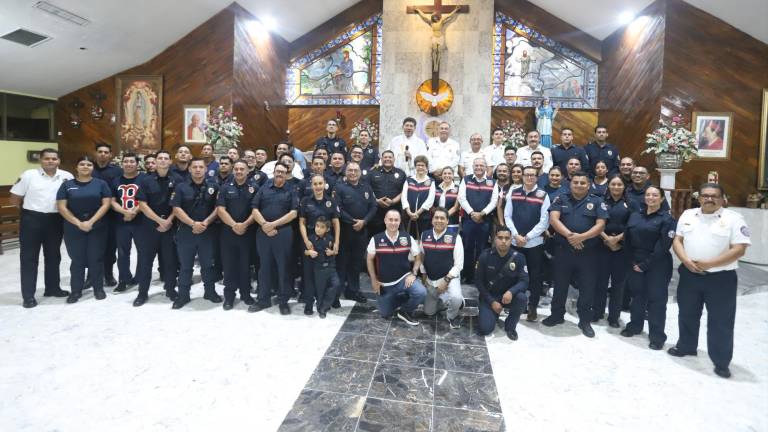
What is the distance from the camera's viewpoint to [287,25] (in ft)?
32.4

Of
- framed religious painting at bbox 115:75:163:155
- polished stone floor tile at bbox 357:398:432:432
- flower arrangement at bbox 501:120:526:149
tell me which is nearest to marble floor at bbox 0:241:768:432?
polished stone floor tile at bbox 357:398:432:432

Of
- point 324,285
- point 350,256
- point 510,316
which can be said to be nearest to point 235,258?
point 324,285

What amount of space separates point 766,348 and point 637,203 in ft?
5.52

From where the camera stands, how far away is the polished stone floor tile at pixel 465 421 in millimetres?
2389

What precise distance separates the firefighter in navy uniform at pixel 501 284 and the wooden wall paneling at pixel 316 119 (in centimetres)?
706

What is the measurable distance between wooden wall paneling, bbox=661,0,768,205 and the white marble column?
11.6ft

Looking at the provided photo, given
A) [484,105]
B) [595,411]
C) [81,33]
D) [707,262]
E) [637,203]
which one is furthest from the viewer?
[484,105]

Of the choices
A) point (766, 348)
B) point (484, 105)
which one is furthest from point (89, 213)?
point (484, 105)

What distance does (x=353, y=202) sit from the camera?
180 inches

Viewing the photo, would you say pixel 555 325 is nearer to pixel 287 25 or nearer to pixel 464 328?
pixel 464 328

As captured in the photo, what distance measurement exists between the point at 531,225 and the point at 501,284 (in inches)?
31.8

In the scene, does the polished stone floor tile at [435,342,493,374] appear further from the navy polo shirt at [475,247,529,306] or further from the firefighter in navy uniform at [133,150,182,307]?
the firefighter in navy uniform at [133,150,182,307]

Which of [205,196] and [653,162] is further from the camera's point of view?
[653,162]

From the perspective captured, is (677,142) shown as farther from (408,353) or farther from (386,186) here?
(408,353)
